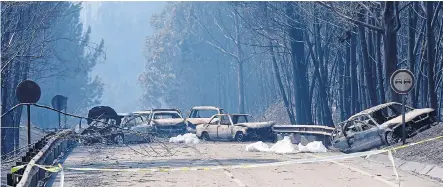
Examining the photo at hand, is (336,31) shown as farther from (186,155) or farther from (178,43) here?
(178,43)

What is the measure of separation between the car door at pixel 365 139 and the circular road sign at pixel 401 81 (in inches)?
68.1

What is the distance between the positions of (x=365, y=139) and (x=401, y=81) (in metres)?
2.30

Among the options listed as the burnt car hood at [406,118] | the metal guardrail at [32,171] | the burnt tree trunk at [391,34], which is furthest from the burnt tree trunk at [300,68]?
the metal guardrail at [32,171]

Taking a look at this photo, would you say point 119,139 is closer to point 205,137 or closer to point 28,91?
point 205,137

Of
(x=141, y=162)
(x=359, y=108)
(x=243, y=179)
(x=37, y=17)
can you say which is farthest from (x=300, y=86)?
(x=243, y=179)

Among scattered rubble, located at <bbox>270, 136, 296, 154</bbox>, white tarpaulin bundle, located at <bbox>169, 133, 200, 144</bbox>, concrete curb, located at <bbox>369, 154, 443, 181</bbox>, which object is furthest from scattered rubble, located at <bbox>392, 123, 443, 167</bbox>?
white tarpaulin bundle, located at <bbox>169, 133, 200, 144</bbox>

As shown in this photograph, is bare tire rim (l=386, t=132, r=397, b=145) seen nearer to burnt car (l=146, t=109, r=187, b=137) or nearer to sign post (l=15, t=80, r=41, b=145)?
sign post (l=15, t=80, r=41, b=145)

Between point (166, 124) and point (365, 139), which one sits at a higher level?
point (166, 124)

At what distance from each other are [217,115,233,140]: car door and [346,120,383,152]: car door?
12.7m

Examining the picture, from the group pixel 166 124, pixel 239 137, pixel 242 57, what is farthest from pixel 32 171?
pixel 242 57

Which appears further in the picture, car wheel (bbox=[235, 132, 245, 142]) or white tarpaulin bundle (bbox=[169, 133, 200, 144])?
white tarpaulin bundle (bbox=[169, 133, 200, 144])

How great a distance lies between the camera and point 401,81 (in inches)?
952

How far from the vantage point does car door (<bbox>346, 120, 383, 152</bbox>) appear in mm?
25281

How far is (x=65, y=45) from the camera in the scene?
84625 millimetres
